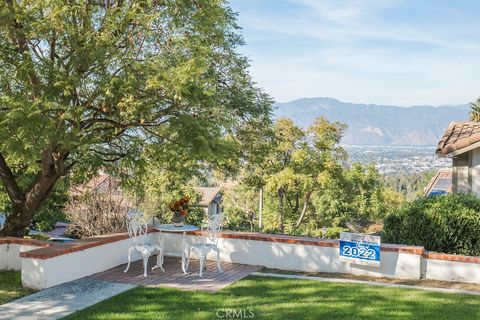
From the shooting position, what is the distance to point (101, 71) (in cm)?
955

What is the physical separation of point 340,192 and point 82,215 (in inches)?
752

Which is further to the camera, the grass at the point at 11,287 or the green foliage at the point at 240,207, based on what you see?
the green foliage at the point at 240,207

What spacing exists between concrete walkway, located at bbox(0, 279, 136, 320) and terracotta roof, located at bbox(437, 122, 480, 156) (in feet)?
28.1

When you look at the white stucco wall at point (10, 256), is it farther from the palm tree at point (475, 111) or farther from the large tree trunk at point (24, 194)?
Result: the palm tree at point (475, 111)

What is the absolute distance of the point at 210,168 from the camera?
15.4 metres

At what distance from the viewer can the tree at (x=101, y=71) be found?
8.84 metres

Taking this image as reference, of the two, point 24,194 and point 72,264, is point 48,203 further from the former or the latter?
point 72,264

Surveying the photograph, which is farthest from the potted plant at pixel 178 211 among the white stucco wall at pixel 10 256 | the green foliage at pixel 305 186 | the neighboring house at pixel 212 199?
the neighboring house at pixel 212 199

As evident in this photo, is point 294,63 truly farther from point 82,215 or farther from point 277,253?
point 277,253

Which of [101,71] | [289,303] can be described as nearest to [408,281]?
[289,303]

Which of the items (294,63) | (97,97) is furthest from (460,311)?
(294,63)

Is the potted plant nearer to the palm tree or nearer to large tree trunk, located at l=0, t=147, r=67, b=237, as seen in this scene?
large tree trunk, located at l=0, t=147, r=67, b=237

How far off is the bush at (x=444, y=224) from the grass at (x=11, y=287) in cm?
800

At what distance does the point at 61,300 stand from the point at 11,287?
1425 millimetres
